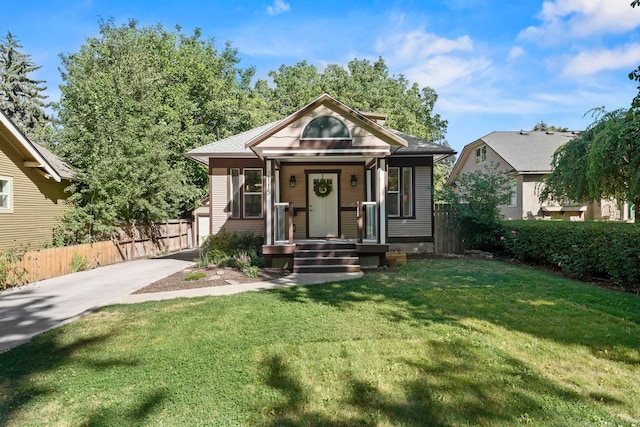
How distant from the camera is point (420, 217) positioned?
12.3 meters

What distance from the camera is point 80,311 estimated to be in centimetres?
592

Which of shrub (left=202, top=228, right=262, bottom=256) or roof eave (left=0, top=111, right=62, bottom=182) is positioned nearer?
roof eave (left=0, top=111, right=62, bottom=182)

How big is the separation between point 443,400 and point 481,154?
22.8 meters

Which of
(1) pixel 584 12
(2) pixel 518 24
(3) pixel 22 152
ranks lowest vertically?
(3) pixel 22 152

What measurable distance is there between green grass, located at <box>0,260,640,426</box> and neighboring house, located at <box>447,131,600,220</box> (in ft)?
44.9

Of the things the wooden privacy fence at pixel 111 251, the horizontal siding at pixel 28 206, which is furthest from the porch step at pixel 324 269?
the horizontal siding at pixel 28 206

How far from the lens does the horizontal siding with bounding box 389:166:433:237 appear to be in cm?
1223

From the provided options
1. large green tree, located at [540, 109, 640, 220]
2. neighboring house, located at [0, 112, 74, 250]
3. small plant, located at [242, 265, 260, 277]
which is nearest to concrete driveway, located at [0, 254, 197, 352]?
small plant, located at [242, 265, 260, 277]

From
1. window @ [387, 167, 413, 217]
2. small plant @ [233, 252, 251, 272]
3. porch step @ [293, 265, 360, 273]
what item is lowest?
porch step @ [293, 265, 360, 273]

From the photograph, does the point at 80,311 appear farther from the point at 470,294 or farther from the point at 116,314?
the point at 470,294

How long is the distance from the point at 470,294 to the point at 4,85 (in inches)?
1542

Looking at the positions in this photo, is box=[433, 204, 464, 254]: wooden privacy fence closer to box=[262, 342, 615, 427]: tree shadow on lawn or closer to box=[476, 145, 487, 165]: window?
box=[262, 342, 615, 427]: tree shadow on lawn

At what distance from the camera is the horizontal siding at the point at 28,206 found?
1080cm

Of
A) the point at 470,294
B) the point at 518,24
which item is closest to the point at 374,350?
the point at 470,294
